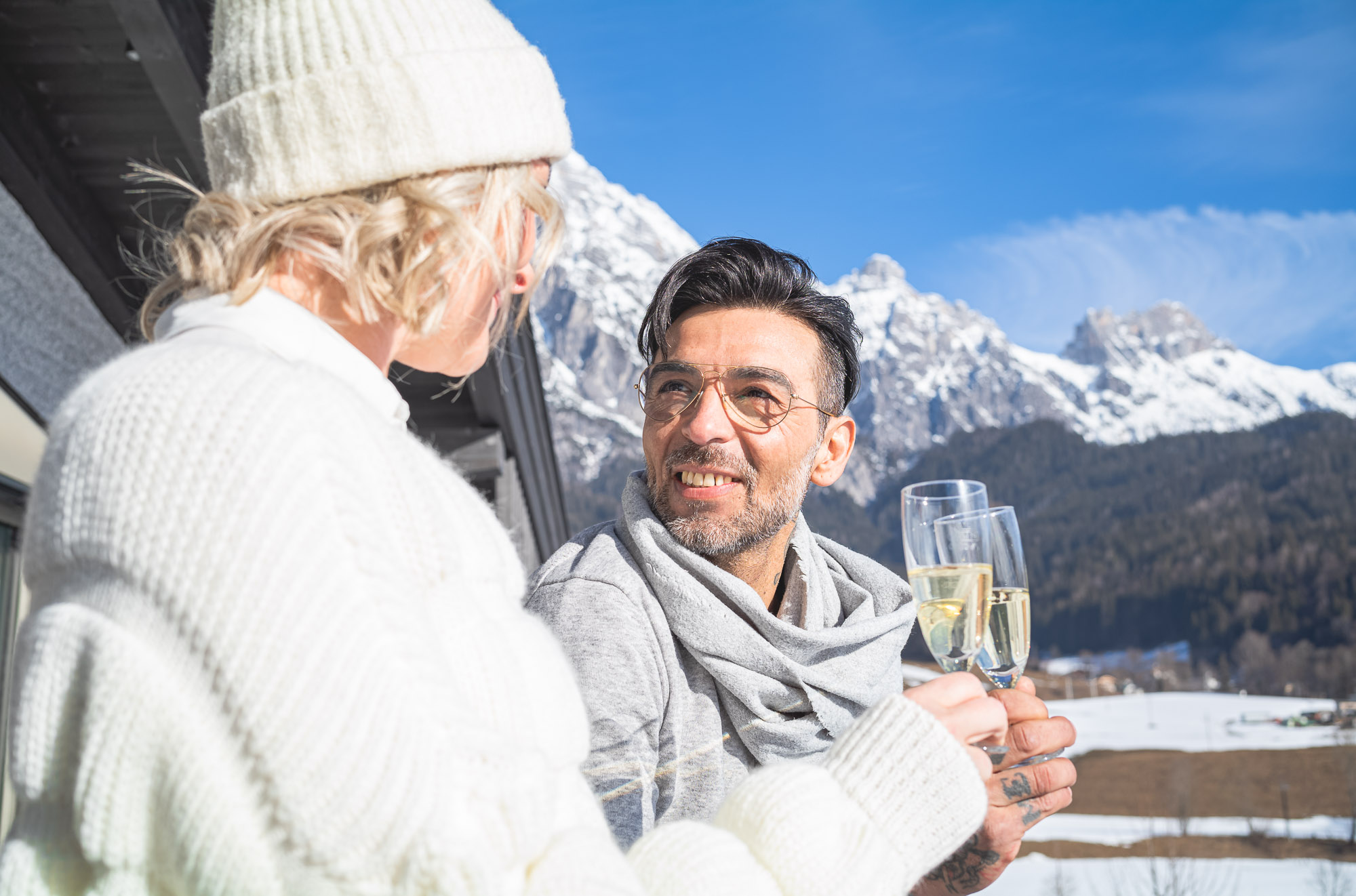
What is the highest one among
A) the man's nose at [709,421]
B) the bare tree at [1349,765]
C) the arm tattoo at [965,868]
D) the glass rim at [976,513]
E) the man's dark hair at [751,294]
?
the man's dark hair at [751,294]

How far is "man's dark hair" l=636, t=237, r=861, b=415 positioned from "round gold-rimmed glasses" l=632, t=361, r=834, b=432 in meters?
0.14

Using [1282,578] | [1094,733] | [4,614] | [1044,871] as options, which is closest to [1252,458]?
[1282,578]

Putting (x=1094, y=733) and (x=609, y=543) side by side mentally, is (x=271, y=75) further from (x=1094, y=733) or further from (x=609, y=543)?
(x=1094, y=733)

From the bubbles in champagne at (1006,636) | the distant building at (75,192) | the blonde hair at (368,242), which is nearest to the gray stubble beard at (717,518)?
the bubbles in champagne at (1006,636)

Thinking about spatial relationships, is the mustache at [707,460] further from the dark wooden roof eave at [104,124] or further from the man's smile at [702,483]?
the dark wooden roof eave at [104,124]

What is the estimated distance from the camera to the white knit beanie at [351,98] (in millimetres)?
972

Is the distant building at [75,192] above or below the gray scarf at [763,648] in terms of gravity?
above

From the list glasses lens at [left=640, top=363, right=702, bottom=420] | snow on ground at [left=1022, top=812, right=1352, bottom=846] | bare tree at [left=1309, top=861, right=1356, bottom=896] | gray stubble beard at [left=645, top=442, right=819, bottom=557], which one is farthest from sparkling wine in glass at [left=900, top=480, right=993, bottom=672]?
snow on ground at [left=1022, top=812, right=1352, bottom=846]

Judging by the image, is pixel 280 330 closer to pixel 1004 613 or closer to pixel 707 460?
pixel 1004 613

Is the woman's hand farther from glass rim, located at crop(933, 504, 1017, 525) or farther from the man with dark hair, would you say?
glass rim, located at crop(933, 504, 1017, 525)

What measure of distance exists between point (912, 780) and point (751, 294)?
1.47m

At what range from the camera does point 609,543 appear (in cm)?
209

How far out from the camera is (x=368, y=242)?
37.1 inches

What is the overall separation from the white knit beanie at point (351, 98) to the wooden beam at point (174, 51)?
4.93ft
